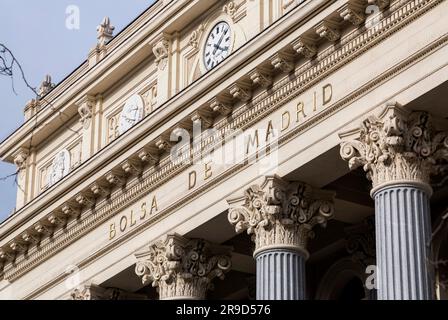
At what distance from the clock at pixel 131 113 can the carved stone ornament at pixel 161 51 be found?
1.58 metres

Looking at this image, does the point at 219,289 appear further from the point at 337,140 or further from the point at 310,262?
the point at 337,140

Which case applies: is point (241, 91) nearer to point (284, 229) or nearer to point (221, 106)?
point (221, 106)

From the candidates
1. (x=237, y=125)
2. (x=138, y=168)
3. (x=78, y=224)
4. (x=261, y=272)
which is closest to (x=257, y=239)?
(x=261, y=272)

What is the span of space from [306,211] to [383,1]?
605 cm

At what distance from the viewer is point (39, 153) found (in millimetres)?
50375

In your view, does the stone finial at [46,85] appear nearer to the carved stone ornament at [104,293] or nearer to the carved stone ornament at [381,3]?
the carved stone ornament at [104,293]

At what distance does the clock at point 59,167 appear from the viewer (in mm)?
48281

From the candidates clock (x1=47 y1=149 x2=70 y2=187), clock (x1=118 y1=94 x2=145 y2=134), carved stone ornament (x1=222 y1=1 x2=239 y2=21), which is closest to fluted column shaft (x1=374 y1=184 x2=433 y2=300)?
carved stone ornament (x1=222 y1=1 x2=239 y2=21)

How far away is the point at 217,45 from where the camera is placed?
40875 mm

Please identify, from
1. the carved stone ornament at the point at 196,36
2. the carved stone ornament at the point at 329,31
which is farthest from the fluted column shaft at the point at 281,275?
the carved stone ornament at the point at 196,36

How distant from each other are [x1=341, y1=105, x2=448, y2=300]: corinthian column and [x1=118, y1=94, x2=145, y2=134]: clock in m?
12.7

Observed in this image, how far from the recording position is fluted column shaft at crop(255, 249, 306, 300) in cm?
3494

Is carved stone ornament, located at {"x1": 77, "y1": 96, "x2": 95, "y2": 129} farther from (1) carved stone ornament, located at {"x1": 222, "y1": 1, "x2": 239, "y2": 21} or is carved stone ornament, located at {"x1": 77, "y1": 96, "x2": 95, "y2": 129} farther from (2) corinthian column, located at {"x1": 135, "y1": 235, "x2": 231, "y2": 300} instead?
(2) corinthian column, located at {"x1": 135, "y1": 235, "x2": 231, "y2": 300}

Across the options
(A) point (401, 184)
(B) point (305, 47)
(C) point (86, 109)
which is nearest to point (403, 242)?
(A) point (401, 184)
